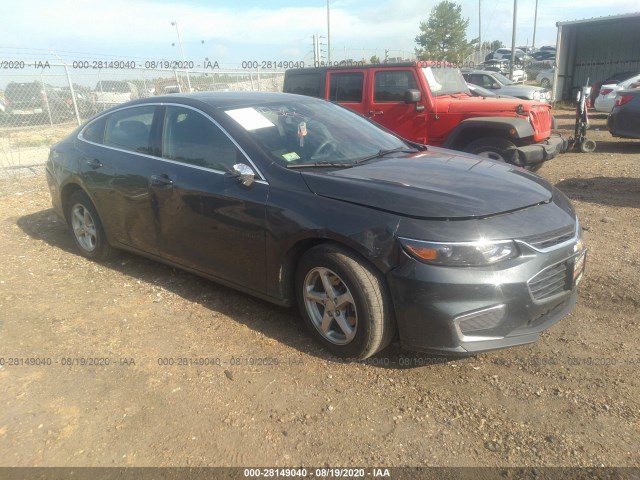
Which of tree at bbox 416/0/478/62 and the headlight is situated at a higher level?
tree at bbox 416/0/478/62

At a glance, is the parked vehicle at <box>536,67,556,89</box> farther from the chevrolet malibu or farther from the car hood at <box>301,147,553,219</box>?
the car hood at <box>301,147,553,219</box>

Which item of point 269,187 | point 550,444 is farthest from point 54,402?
point 550,444

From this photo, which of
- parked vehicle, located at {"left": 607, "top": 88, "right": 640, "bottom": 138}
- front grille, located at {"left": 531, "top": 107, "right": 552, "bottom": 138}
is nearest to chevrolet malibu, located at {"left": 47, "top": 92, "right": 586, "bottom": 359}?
front grille, located at {"left": 531, "top": 107, "right": 552, "bottom": 138}

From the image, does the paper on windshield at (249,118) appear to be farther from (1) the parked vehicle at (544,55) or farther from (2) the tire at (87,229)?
(1) the parked vehicle at (544,55)

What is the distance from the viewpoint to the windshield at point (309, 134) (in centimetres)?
342

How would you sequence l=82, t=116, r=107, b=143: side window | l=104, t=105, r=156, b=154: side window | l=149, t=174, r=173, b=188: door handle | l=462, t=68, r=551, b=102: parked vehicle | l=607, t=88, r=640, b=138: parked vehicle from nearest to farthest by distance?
l=149, t=174, r=173, b=188: door handle, l=104, t=105, r=156, b=154: side window, l=82, t=116, r=107, b=143: side window, l=607, t=88, r=640, b=138: parked vehicle, l=462, t=68, r=551, b=102: parked vehicle

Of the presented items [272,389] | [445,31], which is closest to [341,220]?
[272,389]

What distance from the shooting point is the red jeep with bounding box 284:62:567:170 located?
7.04 meters

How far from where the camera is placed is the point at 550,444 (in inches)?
92.6

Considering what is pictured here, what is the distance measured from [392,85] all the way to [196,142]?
4779mm

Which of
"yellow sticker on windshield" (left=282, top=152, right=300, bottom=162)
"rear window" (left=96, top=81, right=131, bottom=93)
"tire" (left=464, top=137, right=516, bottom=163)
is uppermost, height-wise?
"rear window" (left=96, top=81, right=131, bottom=93)

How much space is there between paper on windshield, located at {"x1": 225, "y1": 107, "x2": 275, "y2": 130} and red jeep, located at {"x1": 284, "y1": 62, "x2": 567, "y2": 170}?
13.8 feet

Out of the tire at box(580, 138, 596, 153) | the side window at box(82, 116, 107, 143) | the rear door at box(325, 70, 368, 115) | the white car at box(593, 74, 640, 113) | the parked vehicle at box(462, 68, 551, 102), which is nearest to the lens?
the side window at box(82, 116, 107, 143)

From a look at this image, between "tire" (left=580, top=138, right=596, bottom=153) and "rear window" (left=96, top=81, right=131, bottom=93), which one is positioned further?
"rear window" (left=96, top=81, right=131, bottom=93)
